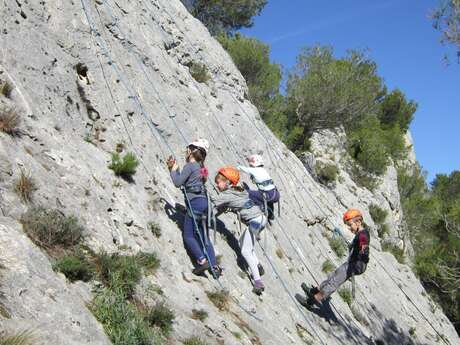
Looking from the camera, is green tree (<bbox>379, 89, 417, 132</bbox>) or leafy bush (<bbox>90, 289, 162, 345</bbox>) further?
green tree (<bbox>379, 89, 417, 132</bbox>)

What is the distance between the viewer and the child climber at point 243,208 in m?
7.65

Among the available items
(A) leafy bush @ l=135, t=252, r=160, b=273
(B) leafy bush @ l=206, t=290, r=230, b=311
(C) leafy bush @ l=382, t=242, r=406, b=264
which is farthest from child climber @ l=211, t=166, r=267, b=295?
(C) leafy bush @ l=382, t=242, r=406, b=264

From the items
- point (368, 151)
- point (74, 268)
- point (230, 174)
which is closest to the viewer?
point (74, 268)

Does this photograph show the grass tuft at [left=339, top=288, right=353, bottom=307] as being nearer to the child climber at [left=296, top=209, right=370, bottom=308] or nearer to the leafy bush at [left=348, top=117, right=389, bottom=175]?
the child climber at [left=296, top=209, right=370, bottom=308]

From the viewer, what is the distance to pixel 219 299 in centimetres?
659

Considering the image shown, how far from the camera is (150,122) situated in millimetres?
9031

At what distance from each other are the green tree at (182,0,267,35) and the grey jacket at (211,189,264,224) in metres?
20.4

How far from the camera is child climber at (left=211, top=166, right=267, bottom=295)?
7652 millimetres

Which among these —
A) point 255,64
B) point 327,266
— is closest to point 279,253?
point 327,266

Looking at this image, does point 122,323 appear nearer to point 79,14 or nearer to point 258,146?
point 79,14

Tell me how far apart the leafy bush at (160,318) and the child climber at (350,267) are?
4367 mm

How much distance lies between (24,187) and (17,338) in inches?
84.0

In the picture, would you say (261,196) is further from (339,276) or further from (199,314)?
(199,314)

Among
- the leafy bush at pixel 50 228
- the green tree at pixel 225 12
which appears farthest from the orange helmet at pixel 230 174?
the green tree at pixel 225 12
